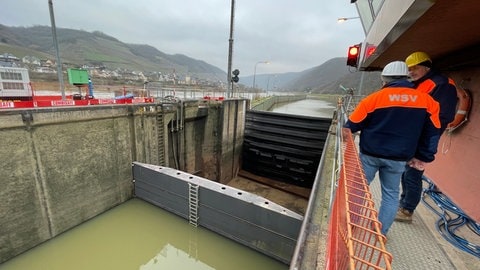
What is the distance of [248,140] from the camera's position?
441 inches

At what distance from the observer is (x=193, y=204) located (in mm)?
5102

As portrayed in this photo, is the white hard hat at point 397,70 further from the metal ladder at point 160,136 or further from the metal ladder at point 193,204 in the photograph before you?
the metal ladder at point 160,136

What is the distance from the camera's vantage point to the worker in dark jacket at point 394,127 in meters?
1.85

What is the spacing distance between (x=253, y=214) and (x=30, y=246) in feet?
14.6

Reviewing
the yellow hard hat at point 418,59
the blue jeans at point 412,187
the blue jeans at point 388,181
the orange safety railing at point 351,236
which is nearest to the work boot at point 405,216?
the blue jeans at point 412,187

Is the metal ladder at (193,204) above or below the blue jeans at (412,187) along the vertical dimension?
below

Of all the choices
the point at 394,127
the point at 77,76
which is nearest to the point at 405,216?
the point at 394,127

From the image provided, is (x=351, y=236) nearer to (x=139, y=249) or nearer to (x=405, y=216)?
(x=405, y=216)

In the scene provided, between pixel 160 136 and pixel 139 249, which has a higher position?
pixel 160 136

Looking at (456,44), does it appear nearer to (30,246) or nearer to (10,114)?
(10,114)

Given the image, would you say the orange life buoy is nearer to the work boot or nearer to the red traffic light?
the work boot

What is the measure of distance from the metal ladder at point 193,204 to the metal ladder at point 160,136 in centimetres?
238

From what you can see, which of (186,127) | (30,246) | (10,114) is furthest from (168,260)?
(186,127)

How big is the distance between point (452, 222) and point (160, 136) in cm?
666
